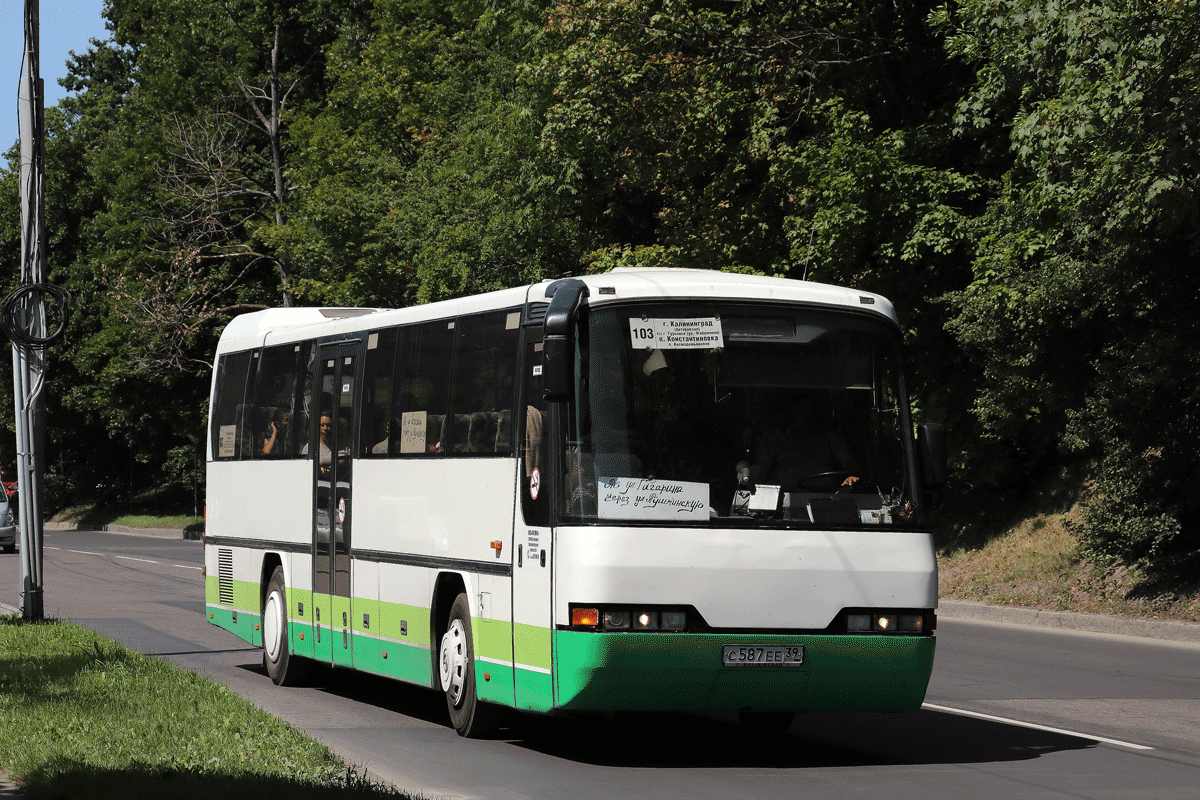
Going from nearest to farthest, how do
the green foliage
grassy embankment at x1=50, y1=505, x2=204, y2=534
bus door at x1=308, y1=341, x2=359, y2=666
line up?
1. bus door at x1=308, y1=341, x2=359, y2=666
2. the green foliage
3. grassy embankment at x1=50, y1=505, x2=204, y2=534

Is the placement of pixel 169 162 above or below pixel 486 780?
above

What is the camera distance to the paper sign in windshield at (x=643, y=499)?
31.0 feet

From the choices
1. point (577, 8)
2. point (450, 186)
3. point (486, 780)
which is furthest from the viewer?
point (450, 186)

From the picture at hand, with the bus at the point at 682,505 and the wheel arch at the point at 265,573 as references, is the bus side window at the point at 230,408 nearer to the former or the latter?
the wheel arch at the point at 265,573

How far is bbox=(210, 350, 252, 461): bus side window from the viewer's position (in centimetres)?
1605

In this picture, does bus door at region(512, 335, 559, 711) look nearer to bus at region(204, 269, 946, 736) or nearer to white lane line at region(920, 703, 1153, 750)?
bus at region(204, 269, 946, 736)

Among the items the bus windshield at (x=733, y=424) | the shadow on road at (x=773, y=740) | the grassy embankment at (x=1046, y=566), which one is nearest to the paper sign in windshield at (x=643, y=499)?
the bus windshield at (x=733, y=424)

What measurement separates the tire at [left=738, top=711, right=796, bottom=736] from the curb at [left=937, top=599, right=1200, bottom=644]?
377 inches

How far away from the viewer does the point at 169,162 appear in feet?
167

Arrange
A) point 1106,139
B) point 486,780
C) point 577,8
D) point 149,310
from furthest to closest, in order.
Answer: point 149,310
point 577,8
point 1106,139
point 486,780

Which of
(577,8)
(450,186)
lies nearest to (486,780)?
(577,8)

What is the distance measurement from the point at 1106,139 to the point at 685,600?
9.84 meters

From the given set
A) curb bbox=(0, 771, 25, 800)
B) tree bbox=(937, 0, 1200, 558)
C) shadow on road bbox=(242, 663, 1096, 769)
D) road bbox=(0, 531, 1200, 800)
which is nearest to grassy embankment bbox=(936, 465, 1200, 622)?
tree bbox=(937, 0, 1200, 558)

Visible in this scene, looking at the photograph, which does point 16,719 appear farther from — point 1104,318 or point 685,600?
point 1104,318
